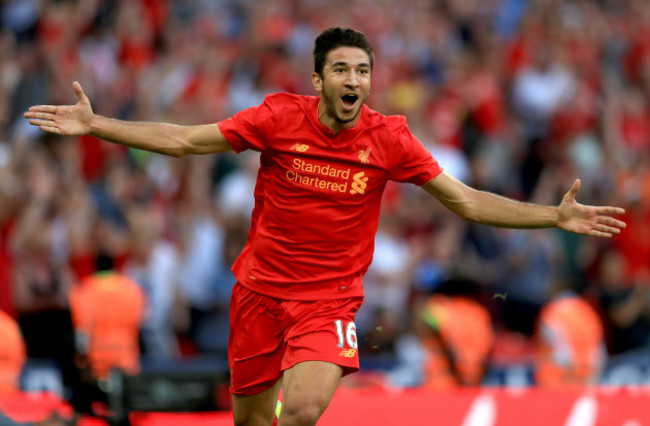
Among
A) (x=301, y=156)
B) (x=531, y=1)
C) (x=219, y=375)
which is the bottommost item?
(x=219, y=375)

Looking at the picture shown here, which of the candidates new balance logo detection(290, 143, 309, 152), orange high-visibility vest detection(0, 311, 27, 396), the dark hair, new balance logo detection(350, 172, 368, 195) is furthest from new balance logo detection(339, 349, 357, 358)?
orange high-visibility vest detection(0, 311, 27, 396)

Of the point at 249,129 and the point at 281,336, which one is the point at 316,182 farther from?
the point at 281,336

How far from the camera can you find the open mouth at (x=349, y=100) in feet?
20.4

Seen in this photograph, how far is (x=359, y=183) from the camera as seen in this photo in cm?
634

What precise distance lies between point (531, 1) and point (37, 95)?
7763 mm

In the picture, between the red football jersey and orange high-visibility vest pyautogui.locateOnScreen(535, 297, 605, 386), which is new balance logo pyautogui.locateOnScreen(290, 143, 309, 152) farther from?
orange high-visibility vest pyautogui.locateOnScreen(535, 297, 605, 386)

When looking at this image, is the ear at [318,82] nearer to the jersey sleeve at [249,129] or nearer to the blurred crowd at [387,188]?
the jersey sleeve at [249,129]

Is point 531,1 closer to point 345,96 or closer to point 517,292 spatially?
point 517,292

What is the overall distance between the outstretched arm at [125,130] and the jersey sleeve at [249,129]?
5cm

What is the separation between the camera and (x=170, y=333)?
1143 cm

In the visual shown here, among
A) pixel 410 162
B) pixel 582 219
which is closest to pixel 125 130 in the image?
pixel 410 162

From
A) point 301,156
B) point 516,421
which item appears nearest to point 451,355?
point 516,421

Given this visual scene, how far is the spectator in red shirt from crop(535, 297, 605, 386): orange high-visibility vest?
4.38 meters

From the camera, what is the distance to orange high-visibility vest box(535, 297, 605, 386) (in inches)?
420
